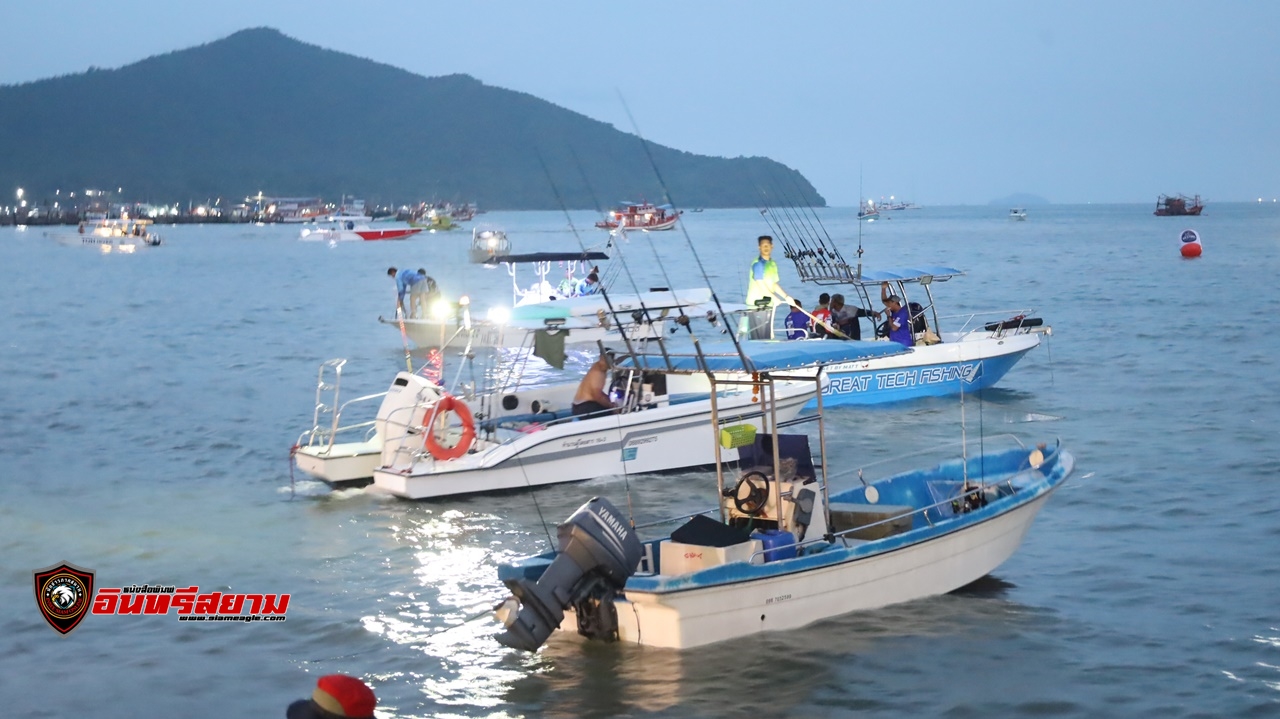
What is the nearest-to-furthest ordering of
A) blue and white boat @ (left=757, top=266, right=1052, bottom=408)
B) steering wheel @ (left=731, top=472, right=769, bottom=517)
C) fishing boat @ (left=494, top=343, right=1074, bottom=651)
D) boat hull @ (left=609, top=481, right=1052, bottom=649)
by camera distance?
fishing boat @ (left=494, top=343, right=1074, bottom=651), boat hull @ (left=609, top=481, right=1052, bottom=649), steering wheel @ (left=731, top=472, right=769, bottom=517), blue and white boat @ (left=757, top=266, right=1052, bottom=408)

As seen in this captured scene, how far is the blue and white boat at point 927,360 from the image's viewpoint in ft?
65.2

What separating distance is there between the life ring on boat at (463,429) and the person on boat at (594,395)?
4.44ft

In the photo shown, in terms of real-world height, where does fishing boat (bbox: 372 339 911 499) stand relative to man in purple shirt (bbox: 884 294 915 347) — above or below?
below

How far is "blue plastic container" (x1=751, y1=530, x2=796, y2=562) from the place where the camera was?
31.3 feet

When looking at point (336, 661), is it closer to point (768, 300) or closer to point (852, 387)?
point (768, 300)

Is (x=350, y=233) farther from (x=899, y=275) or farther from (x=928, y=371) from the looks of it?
(x=899, y=275)

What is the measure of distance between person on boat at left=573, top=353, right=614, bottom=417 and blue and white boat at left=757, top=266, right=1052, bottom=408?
5463mm

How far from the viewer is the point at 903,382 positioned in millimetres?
20297

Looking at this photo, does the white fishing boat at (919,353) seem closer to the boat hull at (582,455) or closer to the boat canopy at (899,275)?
the boat canopy at (899,275)

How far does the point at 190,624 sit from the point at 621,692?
386 cm

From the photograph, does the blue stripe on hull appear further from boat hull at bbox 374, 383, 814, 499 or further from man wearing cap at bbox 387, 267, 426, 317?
man wearing cap at bbox 387, 267, 426, 317

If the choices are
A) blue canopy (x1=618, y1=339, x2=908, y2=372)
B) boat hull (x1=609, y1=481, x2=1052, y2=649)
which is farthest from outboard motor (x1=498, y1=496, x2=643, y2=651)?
blue canopy (x1=618, y1=339, x2=908, y2=372)

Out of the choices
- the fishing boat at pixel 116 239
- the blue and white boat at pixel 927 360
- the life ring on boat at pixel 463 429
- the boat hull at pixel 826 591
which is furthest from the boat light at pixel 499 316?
the fishing boat at pixel 116 239

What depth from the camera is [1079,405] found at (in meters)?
21.2
